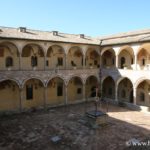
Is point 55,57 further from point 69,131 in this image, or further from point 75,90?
point 69,131

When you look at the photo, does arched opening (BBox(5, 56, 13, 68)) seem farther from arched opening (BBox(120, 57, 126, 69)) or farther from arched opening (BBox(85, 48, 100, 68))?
arched opening (BBox(120, 57, 126, 69))

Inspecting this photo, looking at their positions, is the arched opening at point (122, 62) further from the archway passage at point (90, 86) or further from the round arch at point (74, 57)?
the round arch at point (74, 57)

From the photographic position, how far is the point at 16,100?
81.5 ft

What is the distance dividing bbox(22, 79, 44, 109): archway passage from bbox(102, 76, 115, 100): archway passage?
10045mm

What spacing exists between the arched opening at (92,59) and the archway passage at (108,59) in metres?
1.02

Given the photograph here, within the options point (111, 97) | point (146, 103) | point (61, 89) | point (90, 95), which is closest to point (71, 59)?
point (61, 89)

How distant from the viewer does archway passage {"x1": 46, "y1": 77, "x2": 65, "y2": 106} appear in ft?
89.9

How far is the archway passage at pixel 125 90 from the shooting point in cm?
2831

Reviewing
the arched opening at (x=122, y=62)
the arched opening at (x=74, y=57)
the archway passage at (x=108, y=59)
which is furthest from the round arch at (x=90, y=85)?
the arched opening at (x=122, y=62)

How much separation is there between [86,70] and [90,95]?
4737 millimetres

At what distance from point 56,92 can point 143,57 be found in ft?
41.3

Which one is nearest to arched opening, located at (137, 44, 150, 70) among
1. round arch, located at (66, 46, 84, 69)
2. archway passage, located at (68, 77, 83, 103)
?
round arch, located at (66, 46, 84, 69)

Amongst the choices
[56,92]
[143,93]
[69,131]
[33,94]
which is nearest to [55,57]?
[56,92]

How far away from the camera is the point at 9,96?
24359 mm
